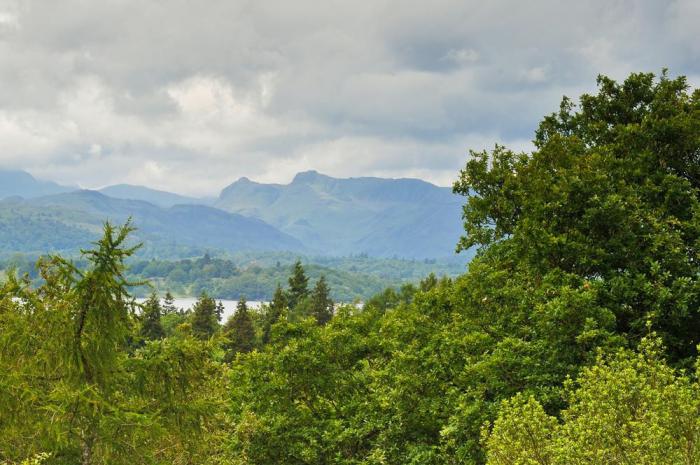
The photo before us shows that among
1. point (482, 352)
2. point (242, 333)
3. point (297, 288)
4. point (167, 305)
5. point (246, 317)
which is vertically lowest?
point (167, 305)

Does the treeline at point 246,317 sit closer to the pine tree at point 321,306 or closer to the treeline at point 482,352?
the pine tree at point 321,306

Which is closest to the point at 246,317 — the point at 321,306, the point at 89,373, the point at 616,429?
the point at 321,306

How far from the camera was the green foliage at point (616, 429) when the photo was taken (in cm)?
1111

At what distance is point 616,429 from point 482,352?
10.9m

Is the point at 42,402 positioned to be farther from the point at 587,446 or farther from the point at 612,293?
the point at 612,293

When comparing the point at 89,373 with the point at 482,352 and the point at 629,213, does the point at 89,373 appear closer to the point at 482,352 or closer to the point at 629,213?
the point at 482,352

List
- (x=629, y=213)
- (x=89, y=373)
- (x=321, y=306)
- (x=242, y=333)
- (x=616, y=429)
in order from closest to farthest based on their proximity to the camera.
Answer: (x=616, y=429) → (x=89, y=373) → (x=629, y=213) → (x=242, y=333) → (x=321, y=306)

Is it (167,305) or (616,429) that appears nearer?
(616,429)

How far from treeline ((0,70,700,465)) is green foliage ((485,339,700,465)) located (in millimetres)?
50

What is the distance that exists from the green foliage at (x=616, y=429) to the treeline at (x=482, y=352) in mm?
50

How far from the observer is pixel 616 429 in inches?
467

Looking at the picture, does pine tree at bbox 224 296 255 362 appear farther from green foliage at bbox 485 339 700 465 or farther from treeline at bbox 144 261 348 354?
green foliage at bbox 485 339 700 465

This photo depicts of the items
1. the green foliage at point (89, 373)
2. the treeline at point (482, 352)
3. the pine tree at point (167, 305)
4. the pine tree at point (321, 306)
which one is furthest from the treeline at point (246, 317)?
the green foliage at point (89, 373)

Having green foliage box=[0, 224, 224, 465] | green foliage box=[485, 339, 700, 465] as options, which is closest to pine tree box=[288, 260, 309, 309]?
green foliage box=[0, 224, 224, 465]
